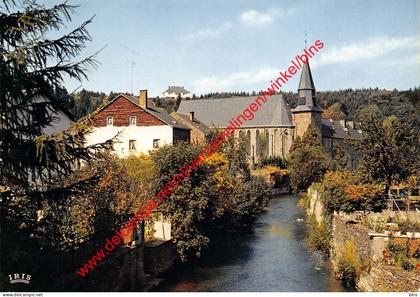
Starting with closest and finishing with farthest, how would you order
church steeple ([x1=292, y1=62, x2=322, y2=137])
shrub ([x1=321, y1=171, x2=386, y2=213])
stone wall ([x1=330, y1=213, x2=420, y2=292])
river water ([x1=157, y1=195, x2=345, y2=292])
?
stone wall ([x1=330, y1=213, x2=420, y2=292]) < river water ([x1=157, y1=195, x2=345, y2=292]) < shrub ([x1=321, y1=171, x2=386, y2=213]) < church steeple ([x1=292, y1=62, x2=322, y2=137])

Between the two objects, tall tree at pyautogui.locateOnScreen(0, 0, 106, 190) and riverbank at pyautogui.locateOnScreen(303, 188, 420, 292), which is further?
riverbank at pyautogui.locateOnScreen(303, 188, 420, 292)

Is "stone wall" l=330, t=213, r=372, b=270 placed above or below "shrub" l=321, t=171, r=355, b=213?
below

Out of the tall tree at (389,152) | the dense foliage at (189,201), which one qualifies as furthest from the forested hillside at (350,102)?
the tall tree at (389,152)

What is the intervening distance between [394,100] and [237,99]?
113ft

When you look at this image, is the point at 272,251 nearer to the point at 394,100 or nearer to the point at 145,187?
the point at 145,187

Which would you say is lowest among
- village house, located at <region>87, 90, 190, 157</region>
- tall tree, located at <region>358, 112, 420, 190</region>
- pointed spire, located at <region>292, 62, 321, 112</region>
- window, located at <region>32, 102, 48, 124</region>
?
tall tree, located at <region>358, 112, 420, 190</region>

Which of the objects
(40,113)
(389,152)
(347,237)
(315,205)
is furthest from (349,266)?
(315,205)

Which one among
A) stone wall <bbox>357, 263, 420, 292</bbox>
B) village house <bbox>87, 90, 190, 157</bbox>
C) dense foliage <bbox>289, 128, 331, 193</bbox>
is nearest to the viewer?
stone wall <bbox>357, 263, 420, 292</bbox>

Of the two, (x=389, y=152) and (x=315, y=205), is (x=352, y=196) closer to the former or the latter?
(x=389, y=152)

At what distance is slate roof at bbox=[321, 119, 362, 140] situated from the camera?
76875 millimetres

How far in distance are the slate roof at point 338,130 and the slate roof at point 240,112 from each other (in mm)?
8886

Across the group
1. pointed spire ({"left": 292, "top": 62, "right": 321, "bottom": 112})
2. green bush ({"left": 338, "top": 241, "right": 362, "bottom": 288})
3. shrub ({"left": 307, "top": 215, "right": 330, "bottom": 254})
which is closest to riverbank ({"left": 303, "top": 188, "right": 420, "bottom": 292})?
green bush ({"left": 338, "top": 241, "right": 362, "bottom": 288})

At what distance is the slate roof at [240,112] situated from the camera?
2834 inches

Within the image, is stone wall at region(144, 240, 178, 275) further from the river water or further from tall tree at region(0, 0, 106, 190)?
tall tree at region(0, 0, 106, 190)
